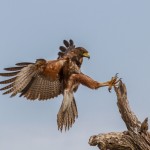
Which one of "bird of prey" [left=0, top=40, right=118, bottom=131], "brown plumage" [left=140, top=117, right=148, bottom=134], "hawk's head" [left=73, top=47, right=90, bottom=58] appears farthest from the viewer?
"hawk's head" [left=73, top=47, right=90, bottom=58]

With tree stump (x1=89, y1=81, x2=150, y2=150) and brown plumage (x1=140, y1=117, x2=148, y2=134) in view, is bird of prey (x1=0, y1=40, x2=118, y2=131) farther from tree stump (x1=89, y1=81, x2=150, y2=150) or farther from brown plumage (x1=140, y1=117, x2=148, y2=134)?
brown plumage (x1=140, y1=117, x2=148, y2=134)

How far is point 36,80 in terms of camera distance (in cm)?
1330

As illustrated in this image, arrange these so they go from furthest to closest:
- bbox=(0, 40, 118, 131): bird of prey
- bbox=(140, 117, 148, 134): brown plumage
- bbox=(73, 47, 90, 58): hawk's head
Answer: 1. bbox=(73, 47, 90, 58): hawk's head
2. bbox=(0, 40, 118, 131): bird of prey
3. bbox=(140, 117, 148, 134): brown plumage

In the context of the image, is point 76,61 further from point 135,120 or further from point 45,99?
point 135,120

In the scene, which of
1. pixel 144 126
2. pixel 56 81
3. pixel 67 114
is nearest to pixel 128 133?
pixel 144 126

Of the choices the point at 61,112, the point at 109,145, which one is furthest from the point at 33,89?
the point at 109,145

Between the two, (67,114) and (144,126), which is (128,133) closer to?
(144,126)

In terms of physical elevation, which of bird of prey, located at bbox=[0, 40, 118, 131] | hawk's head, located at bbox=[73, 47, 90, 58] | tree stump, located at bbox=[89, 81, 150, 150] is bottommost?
tree stump, located at bbox=[89, 81, 150, 150]

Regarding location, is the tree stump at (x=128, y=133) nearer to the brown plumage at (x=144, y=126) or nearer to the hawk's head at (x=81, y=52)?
the brown plumage at (x=144, y=126)

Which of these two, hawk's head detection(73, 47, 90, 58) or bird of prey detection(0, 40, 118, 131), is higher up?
hawk's head detection(73, 47, 90, 58)

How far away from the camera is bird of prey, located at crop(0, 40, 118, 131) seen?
1249cm

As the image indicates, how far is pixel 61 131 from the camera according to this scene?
1213cm

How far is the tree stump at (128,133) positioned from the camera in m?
12.0

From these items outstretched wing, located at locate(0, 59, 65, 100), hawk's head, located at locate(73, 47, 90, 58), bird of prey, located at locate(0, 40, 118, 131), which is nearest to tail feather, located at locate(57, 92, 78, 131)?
bird of prey, located at locate(0, 40, 118, 131)
